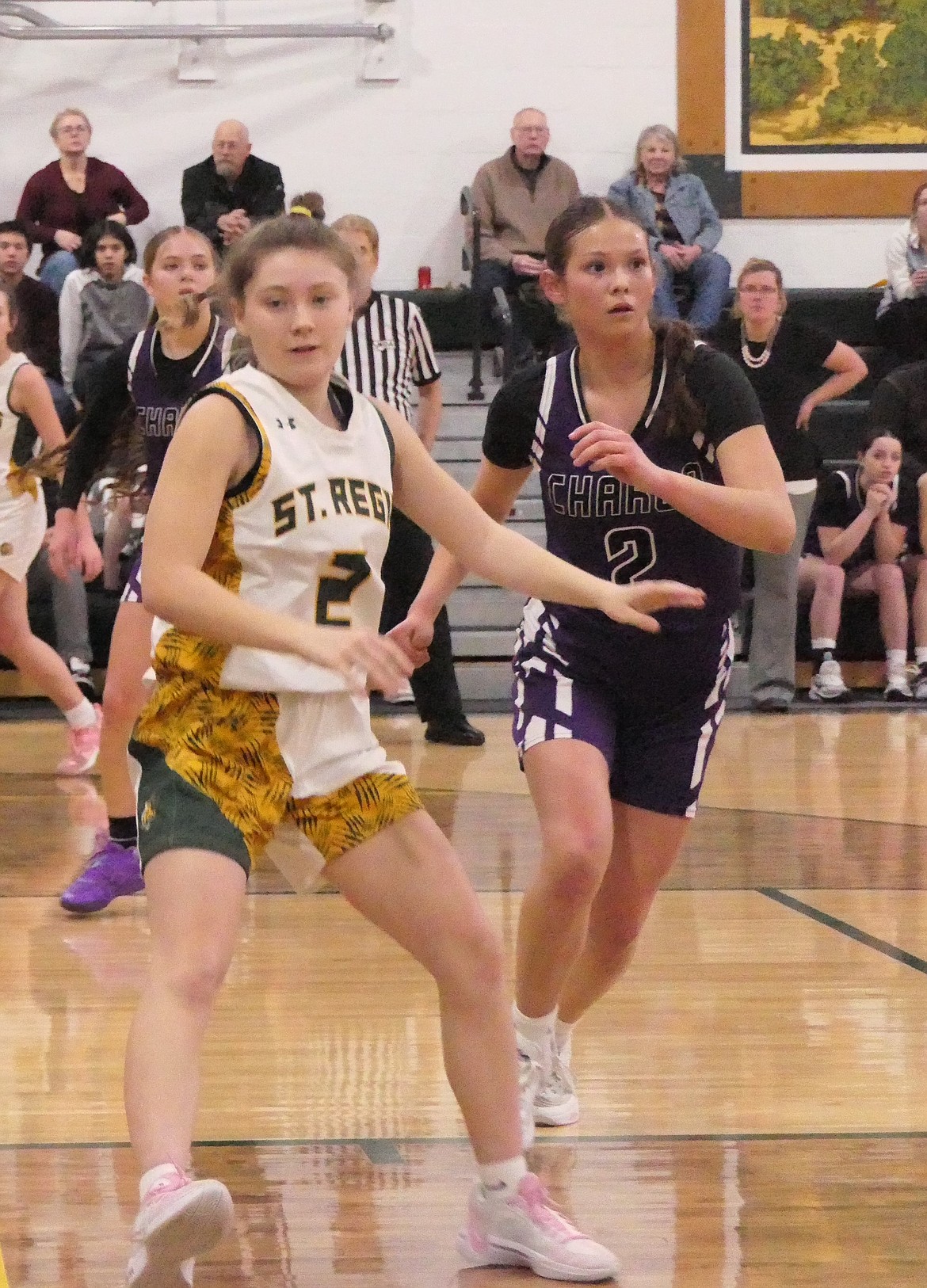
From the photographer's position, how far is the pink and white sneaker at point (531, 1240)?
7.91 ft

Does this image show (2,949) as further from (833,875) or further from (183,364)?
(833,875)

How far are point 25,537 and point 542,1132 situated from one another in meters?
3.88

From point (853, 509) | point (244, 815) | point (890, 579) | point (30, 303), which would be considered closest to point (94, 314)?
point (30, 303)

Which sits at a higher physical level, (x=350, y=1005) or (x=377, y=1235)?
(x=377, y=1235)

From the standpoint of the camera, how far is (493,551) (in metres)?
2.59

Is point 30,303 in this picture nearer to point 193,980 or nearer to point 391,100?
point 391,100

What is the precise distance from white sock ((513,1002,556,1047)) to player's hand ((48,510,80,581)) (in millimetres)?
2590

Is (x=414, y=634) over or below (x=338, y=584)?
below

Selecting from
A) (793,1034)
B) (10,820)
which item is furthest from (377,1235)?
(10,820)

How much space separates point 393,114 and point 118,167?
1.80m

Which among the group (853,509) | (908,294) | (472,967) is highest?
(908,294)

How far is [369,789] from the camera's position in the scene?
241 centimetres

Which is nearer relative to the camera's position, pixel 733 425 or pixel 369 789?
pixel 369 789

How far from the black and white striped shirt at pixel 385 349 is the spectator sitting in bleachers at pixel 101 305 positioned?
3348 mm
